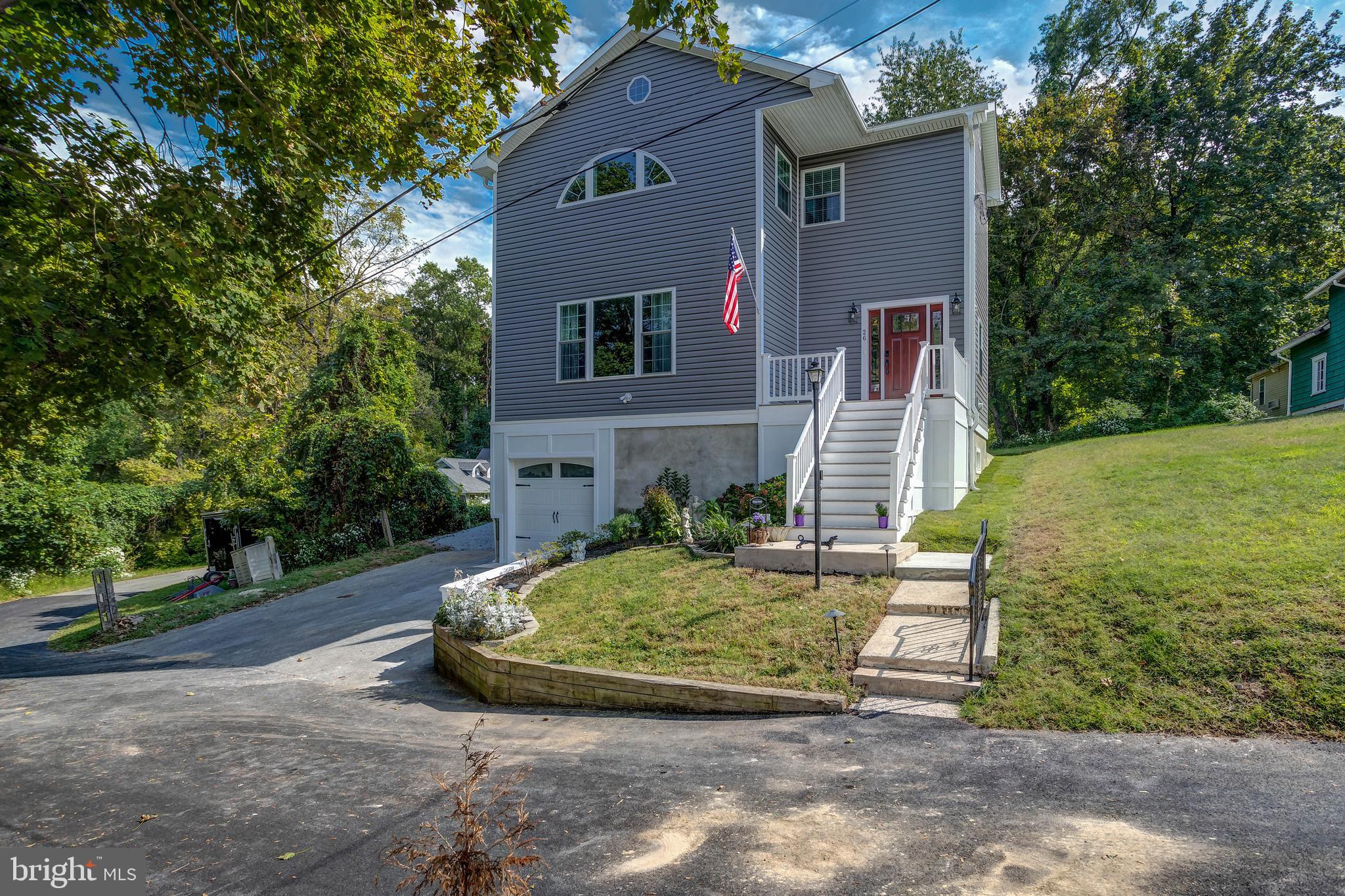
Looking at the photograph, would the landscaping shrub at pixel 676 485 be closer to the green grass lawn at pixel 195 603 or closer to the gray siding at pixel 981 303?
the gray siding at pixel 981 303

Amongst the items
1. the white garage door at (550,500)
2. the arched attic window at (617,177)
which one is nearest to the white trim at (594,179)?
the arched attic window at (617,177)

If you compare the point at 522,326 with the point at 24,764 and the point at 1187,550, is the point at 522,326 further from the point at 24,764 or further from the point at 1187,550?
the point at 1187,550

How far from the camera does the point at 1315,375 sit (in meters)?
19.9

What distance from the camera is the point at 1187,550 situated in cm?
688

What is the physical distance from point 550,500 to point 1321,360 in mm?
21954

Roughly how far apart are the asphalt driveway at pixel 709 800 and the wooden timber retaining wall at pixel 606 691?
212 mm

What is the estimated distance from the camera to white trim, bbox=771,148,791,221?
→ 13.1 meters

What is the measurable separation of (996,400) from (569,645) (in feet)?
93.2

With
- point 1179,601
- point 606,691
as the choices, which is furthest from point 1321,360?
point 606,691

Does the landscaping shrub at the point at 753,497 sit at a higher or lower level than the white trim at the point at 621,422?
lower

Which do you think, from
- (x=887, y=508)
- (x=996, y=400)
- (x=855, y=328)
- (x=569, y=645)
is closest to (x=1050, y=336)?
(x=996, y=400)

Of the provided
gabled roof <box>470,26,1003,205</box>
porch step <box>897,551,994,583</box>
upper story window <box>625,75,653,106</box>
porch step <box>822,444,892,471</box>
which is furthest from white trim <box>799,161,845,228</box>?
porch step <box>897,551,994,583</box>

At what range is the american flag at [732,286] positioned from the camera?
1084 cm

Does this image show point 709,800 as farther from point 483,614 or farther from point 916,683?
point 483,614
